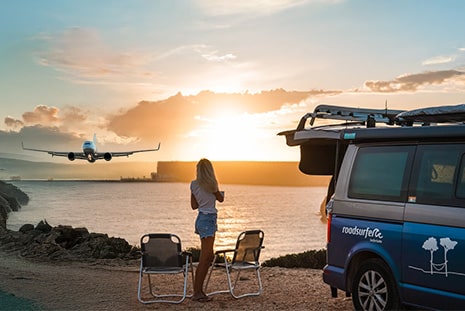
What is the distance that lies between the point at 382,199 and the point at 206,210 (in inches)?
111

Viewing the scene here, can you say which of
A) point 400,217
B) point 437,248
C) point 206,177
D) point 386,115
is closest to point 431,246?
point 437,248

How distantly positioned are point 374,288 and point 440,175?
63.6 inches

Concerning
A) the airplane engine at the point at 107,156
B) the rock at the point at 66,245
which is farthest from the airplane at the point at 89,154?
the rock at the point at 66,245

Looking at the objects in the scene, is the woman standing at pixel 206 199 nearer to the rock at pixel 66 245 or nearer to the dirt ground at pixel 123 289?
the dirt ground at pixel 123 289

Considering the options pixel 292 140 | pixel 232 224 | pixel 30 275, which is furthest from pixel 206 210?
pixel 232 224

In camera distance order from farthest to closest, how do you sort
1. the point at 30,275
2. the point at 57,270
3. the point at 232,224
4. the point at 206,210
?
1. the point at 232,224
2. the point at 57,270
3. the point at 30,275
4. the point at 206,210

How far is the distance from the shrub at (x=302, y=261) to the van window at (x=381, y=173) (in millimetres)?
7509

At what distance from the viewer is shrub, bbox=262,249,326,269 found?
15.5 m

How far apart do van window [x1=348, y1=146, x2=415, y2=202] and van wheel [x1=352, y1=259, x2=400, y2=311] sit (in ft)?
2.68

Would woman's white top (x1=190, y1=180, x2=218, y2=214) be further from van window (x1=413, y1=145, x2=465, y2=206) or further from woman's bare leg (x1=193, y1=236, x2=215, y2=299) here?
van window (x1=413, y1=145, x2=465, y2=206)

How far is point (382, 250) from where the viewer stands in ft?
24.7

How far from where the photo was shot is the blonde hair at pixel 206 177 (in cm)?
938

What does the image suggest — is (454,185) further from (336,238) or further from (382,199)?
(336,238)

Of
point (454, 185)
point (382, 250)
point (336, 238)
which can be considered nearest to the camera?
point (454, 185)
